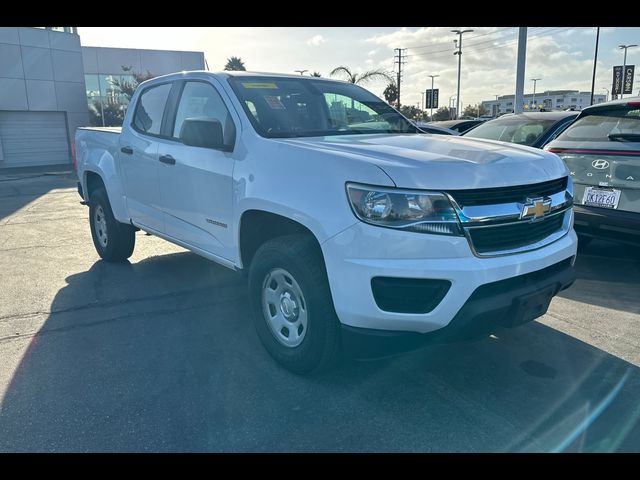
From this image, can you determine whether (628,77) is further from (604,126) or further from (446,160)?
(446,160)

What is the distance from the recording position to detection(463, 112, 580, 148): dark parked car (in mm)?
6656

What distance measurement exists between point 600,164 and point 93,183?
5346 mm

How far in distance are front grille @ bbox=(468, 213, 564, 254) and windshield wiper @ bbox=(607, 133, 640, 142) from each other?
2369 mm

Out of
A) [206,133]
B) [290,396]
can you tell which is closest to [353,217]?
[290,396]

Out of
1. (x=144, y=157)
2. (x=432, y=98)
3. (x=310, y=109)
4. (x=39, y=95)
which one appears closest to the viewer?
(x=310, y=109)

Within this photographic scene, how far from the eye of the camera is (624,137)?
4996 millimetres

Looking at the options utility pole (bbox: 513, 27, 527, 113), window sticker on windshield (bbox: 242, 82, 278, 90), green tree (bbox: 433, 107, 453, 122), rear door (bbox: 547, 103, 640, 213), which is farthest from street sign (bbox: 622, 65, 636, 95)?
window sticker on windshield (bbox: 242, 82, 278, 90)

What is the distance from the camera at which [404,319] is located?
2.74m

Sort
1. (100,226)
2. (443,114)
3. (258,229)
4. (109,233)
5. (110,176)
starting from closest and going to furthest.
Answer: (258,229) → (110,176) → (109,233) → (100,226) → (443,114)

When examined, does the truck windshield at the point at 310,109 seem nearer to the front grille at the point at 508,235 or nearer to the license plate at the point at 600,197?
the front grille at the point at 508,235

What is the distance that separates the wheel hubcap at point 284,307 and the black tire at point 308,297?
0.13 ft
